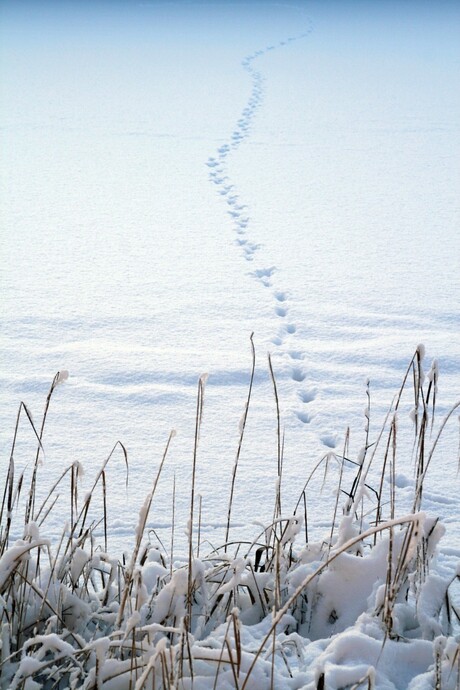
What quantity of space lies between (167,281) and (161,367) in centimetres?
97

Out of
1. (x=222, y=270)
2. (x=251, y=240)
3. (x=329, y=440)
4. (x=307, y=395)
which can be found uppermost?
(x=251, y=240)

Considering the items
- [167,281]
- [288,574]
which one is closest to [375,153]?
[167,281]

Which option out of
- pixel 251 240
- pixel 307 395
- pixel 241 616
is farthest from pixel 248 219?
pixel 241 616

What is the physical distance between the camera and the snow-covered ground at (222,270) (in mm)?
2299

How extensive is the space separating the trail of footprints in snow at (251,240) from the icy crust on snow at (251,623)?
3.30ft

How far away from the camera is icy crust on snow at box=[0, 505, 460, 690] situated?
1055 mm

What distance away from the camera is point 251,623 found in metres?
1.36

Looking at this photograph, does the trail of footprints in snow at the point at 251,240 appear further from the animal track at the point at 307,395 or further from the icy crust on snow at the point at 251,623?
the icy crust on snow at the point at 251,623

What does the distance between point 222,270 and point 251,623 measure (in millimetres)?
2612

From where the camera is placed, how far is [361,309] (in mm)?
3320

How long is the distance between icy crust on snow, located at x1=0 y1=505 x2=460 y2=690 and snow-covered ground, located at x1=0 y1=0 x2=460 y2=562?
413 mm

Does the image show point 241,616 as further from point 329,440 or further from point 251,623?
point 329,440

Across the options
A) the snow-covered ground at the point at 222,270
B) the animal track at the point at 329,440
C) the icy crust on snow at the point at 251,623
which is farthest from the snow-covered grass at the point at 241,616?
the animal track at the point at 329,440

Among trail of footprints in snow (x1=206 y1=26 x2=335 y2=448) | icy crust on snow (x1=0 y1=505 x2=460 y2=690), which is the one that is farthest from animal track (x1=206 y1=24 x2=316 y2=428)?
icy crust on snow (x1=0 y1=505 x2=460 y2=690)
